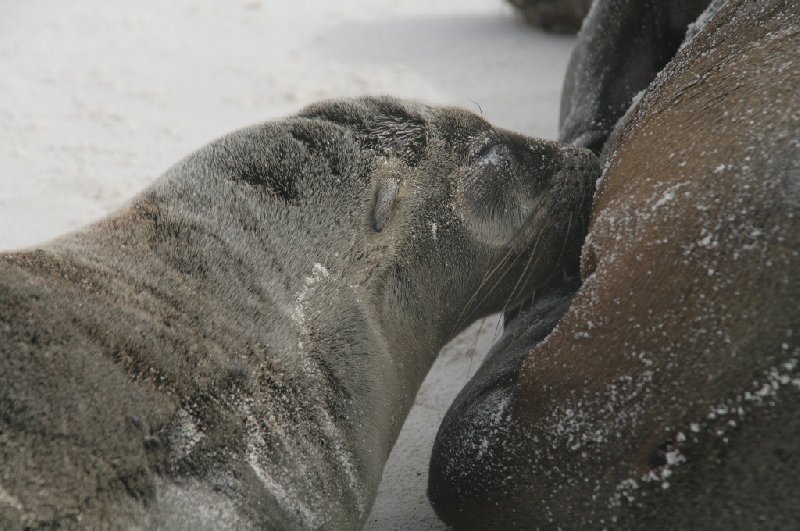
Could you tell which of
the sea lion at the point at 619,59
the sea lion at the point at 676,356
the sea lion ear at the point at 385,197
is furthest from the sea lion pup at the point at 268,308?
the sea lion at the point at 619,59

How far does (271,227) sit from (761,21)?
1.39m

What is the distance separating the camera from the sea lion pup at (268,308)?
70.3 inches

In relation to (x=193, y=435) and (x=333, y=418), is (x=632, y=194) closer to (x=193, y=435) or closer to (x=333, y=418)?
(x=333, y=418)

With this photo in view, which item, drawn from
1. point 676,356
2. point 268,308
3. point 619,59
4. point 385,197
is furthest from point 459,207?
point 619,59

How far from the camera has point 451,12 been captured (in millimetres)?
6730

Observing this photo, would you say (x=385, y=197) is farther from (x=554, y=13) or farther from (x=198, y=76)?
(x=554, y=13)

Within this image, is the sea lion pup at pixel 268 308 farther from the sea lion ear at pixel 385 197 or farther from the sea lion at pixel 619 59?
the sea lion at pixel 619 59

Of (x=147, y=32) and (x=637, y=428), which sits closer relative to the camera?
(x=637, y=428)

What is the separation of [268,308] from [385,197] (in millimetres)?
505

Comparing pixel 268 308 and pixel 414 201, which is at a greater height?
pixel 414 201

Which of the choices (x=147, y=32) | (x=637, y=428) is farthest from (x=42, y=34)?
(x=637, y=428)

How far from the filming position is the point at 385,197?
99.3 inches

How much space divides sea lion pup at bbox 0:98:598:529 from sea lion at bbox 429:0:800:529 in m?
0.36

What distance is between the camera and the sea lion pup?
179cm
